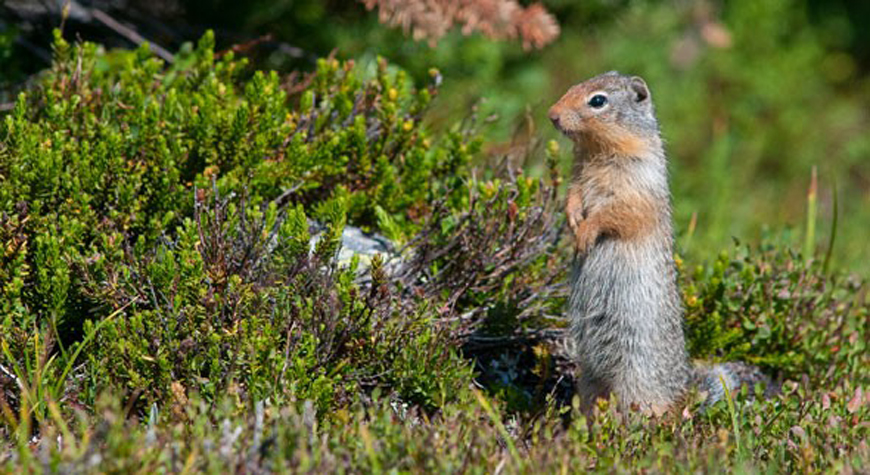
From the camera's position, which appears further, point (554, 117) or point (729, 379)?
point (729, 379)

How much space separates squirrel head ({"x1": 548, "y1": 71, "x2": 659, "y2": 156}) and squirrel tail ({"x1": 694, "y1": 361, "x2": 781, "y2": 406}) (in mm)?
1094

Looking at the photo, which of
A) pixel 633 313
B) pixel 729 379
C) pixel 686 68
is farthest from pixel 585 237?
pixel 686 68

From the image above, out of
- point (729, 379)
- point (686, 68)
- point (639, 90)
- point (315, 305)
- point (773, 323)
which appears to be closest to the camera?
point (315, 305)

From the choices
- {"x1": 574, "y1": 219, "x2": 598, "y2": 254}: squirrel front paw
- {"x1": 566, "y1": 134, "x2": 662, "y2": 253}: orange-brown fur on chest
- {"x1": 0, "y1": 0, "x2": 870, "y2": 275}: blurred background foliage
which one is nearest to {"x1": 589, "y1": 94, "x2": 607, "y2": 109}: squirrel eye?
{"x1": 566, "y1": 134, "x2": 662, "y2": 253}: orange-brown fur on chest

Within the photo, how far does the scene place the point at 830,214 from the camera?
8.84 meters

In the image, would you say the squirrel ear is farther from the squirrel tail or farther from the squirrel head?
the squirrel tail

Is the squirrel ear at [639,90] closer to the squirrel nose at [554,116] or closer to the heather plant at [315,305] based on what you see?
the squirrel nose at [554,116]

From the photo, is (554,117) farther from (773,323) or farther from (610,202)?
(773,323)

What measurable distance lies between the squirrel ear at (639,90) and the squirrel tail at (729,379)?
4.10 ft

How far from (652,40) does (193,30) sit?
461cm

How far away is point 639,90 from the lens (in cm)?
476

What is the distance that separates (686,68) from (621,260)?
5.65 meters

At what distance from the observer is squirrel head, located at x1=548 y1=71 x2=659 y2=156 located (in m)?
4.57

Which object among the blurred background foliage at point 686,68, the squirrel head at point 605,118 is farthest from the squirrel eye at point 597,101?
the blurred background foliage at point 686,68
